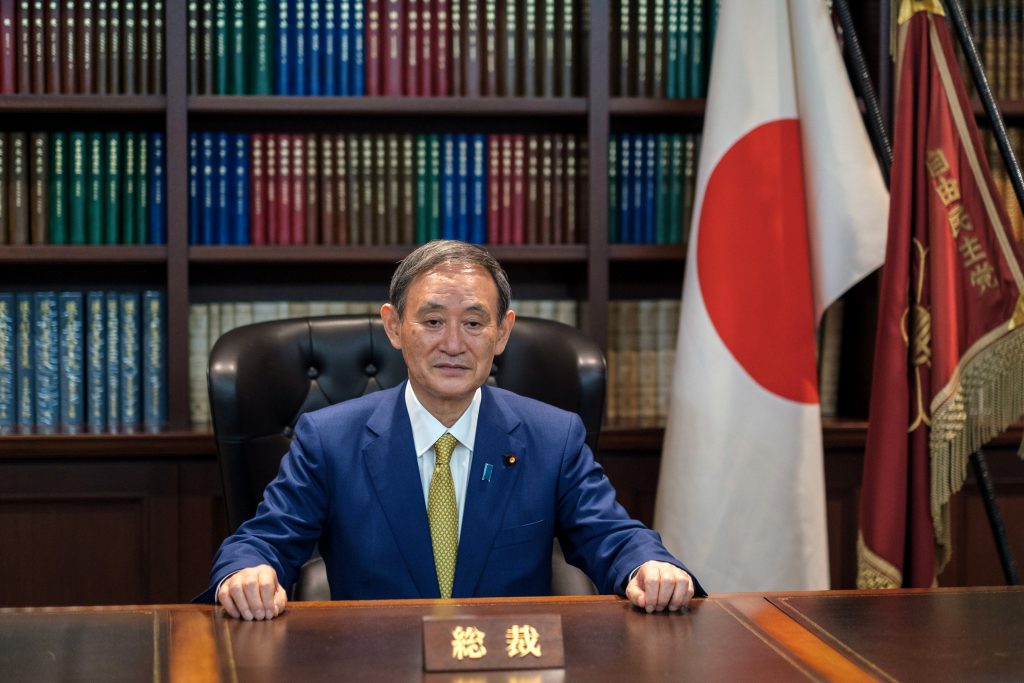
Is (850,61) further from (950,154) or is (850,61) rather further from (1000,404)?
(1000,404)

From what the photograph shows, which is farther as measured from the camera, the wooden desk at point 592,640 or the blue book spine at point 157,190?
the blue book spine at point 157,190

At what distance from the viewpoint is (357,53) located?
3.15 meters

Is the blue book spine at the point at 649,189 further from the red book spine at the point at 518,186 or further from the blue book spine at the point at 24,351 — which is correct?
the blue book spine at the point at 24,351

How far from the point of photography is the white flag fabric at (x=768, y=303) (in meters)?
2.90

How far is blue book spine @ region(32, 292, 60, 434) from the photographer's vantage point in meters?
3.11

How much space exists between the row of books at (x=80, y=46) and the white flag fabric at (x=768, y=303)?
1430mm

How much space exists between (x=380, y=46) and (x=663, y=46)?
73cm

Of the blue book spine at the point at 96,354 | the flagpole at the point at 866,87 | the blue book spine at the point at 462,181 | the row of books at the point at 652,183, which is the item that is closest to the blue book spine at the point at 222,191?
the blue book spine at the point at 96,354

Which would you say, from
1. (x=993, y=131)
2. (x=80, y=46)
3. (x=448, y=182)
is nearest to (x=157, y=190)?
(x=80, y=46)

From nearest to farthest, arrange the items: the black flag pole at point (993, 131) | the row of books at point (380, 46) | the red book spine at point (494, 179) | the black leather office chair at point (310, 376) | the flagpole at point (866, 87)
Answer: the black leather office chair at point (310, 376), the black flag pole at point (993, 131), the flagpole at point (866, 87), the row of books at point (380, 46), the red book spine at point (494, 179)

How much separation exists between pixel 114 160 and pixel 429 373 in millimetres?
1581

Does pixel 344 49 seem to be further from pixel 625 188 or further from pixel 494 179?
pixel 625 188

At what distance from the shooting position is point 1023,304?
2662 millimetres

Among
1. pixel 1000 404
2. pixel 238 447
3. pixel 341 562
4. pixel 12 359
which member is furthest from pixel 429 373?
pixel 12 359
